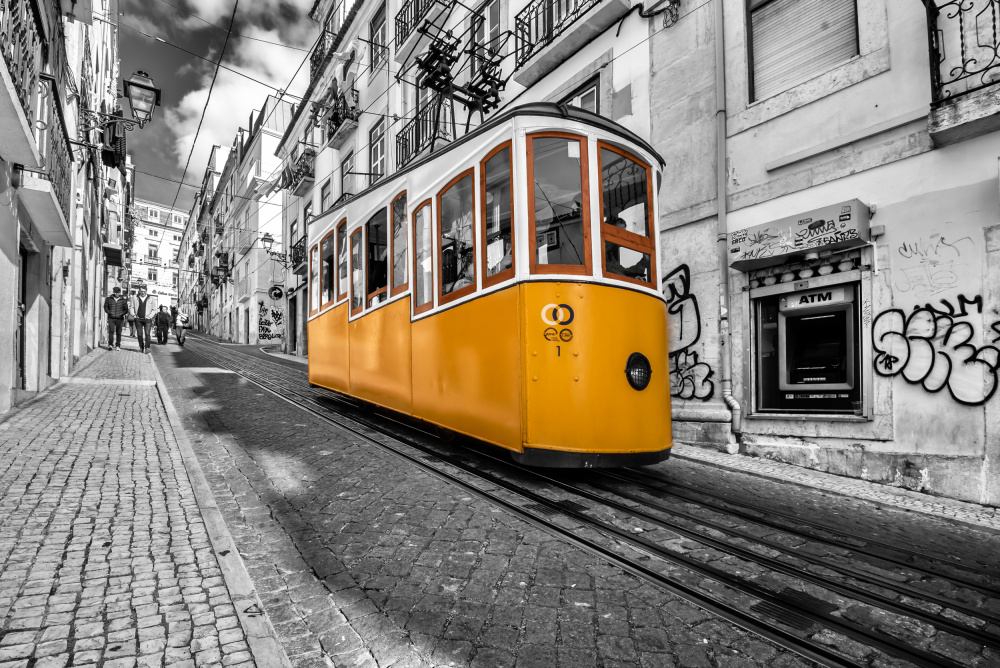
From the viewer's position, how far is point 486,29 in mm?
13695

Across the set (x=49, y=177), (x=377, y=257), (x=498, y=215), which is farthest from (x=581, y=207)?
(x=49, y=177)

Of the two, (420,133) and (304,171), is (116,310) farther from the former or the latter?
(420,133)

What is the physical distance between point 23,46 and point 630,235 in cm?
702

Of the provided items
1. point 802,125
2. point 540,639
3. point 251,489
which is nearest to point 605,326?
point 540,639

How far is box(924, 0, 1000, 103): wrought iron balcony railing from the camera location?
534cm

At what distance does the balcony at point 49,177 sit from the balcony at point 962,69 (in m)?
10.1

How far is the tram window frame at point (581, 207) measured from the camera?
4.47 m

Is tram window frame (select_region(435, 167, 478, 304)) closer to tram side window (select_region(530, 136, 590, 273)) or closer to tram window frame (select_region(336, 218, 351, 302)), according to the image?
tram side window (select_region(530, 136, 590, 273))

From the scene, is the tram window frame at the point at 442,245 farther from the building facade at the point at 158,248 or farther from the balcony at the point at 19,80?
the building facade at the point at 158,248

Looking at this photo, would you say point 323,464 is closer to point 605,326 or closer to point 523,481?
point 523,481

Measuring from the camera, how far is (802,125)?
6863 millimetres

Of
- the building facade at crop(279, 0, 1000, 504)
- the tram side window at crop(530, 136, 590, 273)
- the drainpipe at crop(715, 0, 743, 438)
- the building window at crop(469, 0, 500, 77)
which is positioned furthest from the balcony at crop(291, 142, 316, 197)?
the tram side window at crop(530, 136, 590, 273)

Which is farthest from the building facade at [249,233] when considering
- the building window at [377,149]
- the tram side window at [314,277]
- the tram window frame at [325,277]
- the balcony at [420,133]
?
the tram window frame at [325,277]

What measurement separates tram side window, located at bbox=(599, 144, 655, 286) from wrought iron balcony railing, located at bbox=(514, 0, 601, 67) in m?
6.35
